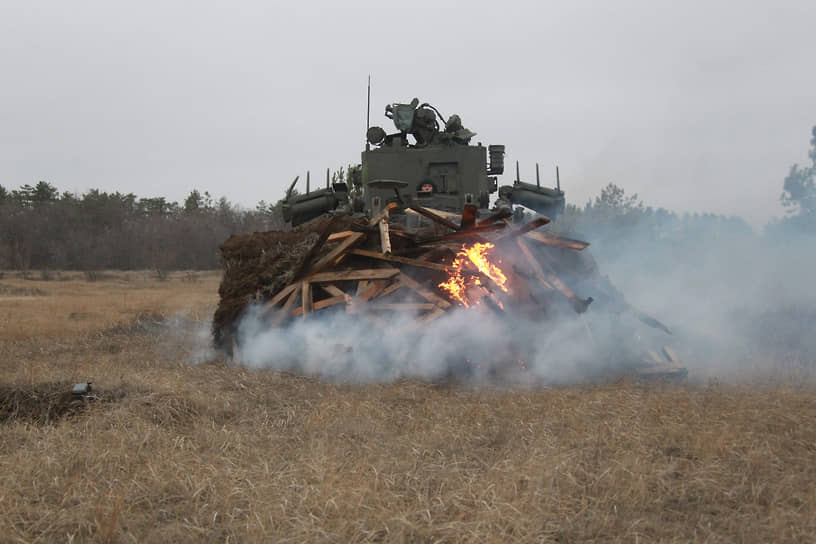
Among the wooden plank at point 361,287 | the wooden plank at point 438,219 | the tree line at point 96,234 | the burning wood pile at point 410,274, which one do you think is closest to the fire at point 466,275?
the burning wood pile at point 410,274

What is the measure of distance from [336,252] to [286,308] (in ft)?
3.35

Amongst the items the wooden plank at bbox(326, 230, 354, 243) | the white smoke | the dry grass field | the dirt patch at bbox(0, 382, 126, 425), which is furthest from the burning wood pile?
the dirt patch at bbox(0, 382, 126, 425)

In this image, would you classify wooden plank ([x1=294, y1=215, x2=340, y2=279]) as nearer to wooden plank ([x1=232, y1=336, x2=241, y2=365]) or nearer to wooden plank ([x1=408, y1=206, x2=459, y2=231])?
wooden plank ([x1=408, y1=206, x2=459, y2=231])

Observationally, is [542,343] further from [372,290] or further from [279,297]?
[279,297]

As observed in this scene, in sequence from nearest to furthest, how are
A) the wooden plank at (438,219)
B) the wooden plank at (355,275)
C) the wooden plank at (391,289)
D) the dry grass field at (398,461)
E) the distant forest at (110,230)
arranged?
1. the dry grass field at (398,461)
2. the wooden plank at (438,219)
3. the wooden plank at (391,289)
4. the wooden plank at (355,275)
5. the distant forest at (110,230)

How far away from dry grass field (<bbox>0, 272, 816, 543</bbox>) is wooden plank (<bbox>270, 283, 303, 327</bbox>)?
122cm

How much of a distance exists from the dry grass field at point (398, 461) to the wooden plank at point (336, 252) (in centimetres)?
179

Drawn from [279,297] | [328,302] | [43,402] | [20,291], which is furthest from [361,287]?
[20,291]

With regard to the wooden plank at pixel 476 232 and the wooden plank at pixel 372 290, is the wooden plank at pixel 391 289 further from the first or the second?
the wooden plank at pixel 476 232

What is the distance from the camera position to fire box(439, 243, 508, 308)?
8555mm

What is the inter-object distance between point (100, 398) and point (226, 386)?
1.47 metres

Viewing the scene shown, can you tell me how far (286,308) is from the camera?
9.02 meters

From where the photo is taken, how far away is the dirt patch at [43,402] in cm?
621

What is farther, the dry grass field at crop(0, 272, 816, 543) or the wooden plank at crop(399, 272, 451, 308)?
the wooden plank at crop(399, 272, 451, 308)
